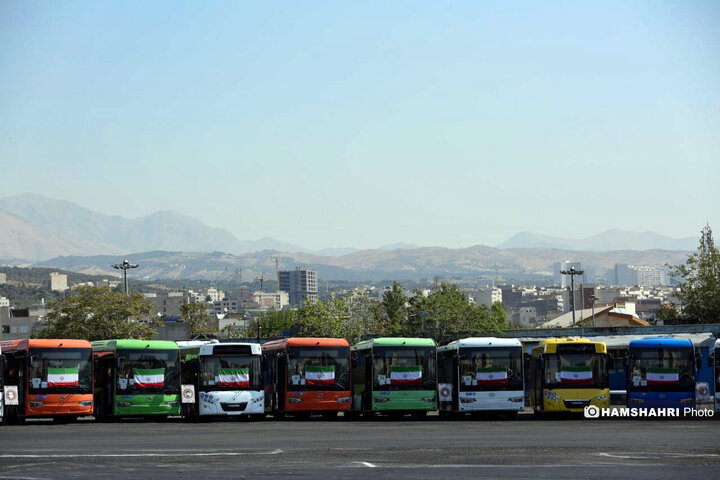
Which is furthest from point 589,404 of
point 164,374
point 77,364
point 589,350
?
point 77,364

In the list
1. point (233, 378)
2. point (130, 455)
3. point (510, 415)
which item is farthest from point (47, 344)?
point (130, 455)

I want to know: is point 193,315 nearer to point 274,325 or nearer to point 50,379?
point 274,325

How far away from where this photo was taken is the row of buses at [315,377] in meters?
41.1

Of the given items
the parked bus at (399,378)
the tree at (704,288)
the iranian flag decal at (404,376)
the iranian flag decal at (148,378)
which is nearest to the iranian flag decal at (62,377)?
the iranian flag decal at (148,378)

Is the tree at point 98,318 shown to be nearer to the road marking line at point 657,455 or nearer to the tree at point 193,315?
the tree at point 193,315

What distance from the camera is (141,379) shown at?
4191 centimetres

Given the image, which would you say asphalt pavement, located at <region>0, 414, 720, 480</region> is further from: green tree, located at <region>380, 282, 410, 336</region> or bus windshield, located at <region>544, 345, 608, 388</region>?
green tree, located at <region>380, 282, 410, 336</region>

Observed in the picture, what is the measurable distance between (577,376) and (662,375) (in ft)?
9.89

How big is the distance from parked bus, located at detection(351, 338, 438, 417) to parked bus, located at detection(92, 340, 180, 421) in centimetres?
721

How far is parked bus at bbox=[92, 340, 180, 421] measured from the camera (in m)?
41.8

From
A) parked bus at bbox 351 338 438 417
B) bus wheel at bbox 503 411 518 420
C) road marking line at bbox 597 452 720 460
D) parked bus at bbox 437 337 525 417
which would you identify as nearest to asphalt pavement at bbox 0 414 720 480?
road marking line at bbox 597 452 720 460

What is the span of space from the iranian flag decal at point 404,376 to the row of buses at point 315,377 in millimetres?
37

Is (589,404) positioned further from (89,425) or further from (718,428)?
(89,425)

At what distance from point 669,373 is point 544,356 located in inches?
178
